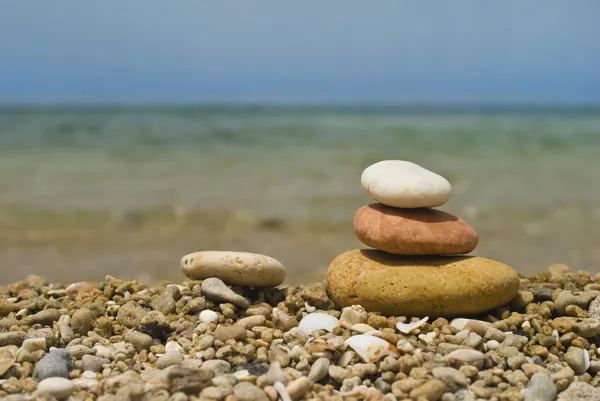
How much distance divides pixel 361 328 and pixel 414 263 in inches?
24.3

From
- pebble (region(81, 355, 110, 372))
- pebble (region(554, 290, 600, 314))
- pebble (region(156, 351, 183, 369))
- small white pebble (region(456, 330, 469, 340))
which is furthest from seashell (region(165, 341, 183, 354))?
pebble (region(554, 290, 600, 314))

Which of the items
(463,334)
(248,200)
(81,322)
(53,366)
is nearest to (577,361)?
(463,334)

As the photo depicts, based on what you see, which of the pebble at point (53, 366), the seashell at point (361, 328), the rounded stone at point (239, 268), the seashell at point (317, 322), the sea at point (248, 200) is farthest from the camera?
the sea at point (248, 200)

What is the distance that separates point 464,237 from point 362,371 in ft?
4.04

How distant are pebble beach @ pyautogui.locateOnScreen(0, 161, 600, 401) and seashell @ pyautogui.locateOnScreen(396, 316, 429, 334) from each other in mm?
12

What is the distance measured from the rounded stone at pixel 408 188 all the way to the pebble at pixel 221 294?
1044 mm

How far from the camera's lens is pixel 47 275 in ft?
19.4

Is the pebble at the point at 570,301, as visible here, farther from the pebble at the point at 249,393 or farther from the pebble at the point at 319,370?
the pebble at the point at 249,393

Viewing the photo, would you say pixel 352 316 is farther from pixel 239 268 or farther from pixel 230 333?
pixel 239 268

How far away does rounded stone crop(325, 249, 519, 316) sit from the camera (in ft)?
12.3

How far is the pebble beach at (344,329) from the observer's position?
2.98 metres

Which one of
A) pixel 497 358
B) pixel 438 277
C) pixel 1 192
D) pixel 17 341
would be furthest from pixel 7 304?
pixel 1 192

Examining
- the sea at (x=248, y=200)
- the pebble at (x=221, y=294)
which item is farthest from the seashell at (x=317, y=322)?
the sea at (x=248, y=200)

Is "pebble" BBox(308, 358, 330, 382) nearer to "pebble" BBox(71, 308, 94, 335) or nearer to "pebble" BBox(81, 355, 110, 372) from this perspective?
"pebble" BBox(81, 355, 110, 372)
